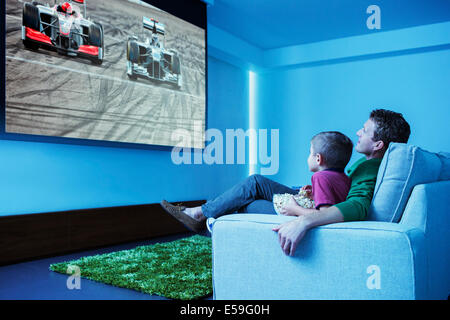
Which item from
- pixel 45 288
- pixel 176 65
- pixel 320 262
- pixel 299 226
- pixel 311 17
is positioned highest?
pixel 311 17

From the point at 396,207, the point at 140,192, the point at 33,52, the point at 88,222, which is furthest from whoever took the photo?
the point at 140,192

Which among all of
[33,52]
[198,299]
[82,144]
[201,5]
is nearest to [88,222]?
[82,144]

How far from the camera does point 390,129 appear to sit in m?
1.83

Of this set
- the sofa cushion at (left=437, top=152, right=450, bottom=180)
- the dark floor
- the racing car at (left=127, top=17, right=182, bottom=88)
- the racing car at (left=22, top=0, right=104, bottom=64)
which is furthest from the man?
the racing car at (left=127, top=17, right=182, bottom=88)

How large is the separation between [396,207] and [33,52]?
2530 millimetres

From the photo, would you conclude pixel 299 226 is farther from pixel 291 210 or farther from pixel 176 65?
pixel 176 65

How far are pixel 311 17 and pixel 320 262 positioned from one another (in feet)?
12.9

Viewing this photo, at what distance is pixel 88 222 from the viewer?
3391 millimetres

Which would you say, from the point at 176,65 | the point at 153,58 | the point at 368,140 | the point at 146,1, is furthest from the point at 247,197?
the point at 146,1

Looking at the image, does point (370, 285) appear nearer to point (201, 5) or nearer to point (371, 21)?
point (201, 5)

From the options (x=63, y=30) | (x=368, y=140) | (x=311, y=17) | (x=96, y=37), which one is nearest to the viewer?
(x=368, y=140)

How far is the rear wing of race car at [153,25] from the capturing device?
3.62 meters

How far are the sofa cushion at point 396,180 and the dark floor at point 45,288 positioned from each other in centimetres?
122

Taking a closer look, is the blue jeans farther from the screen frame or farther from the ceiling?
the ceiling
